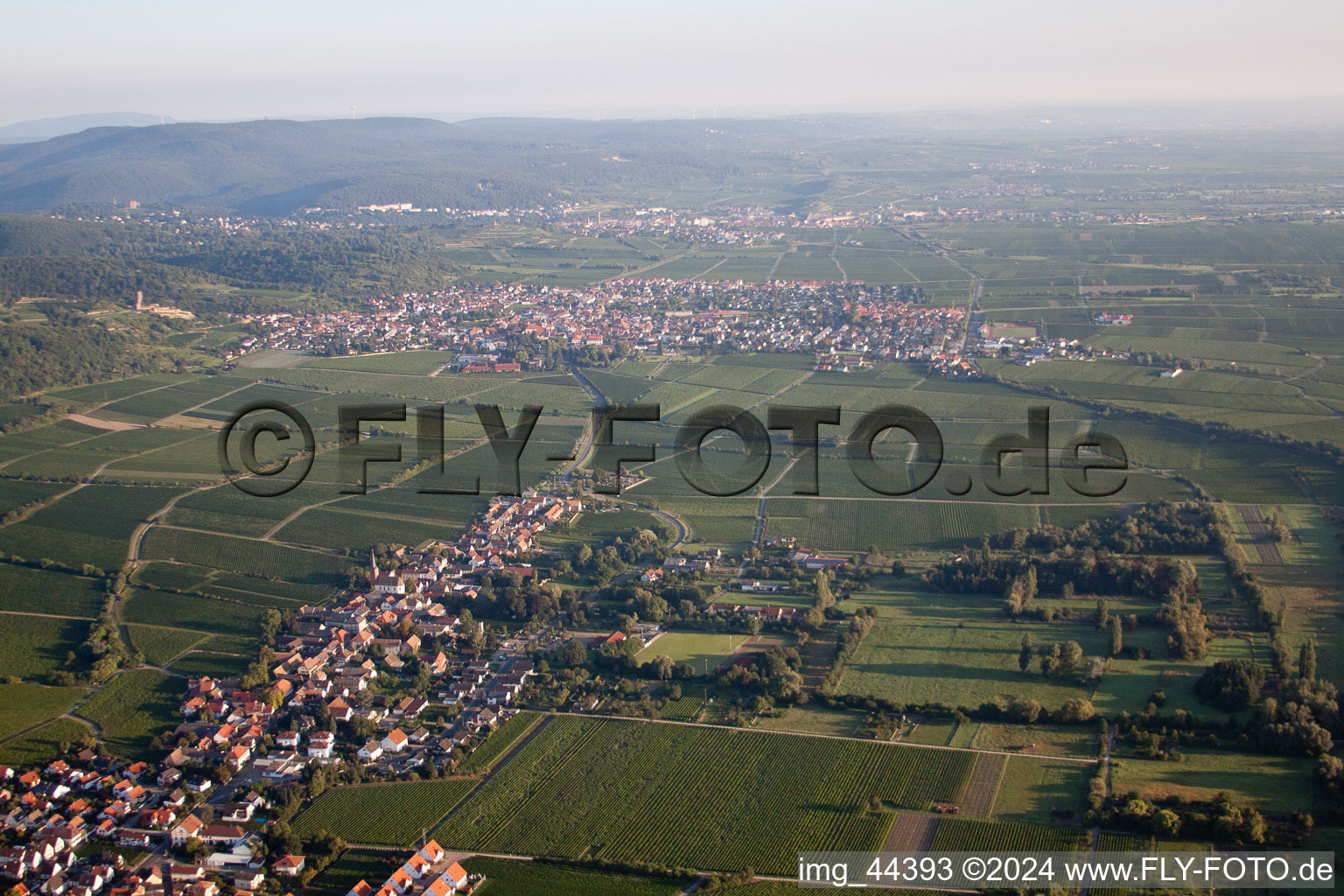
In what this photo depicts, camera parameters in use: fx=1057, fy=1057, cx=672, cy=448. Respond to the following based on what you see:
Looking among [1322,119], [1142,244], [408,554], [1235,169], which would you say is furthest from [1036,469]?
[1322,119]

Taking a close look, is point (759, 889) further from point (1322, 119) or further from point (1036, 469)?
point (1322, 119)

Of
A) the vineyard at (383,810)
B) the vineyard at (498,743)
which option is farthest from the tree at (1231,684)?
the vineyard at (383,810)

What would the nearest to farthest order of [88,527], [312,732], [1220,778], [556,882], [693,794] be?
[556,882]
[1220,778]
[693,794]
[312,732]
[88,527]

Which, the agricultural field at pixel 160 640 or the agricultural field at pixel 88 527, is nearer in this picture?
the agricultural field at pixel 160 640

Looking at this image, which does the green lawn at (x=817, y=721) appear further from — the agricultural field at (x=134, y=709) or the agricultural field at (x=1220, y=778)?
the agricultural field at (x=134, y=709)

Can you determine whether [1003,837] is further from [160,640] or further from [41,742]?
[160,640]

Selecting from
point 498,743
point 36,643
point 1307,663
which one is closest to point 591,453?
point 498,743

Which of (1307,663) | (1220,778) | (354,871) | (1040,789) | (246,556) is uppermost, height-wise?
(246,556)
